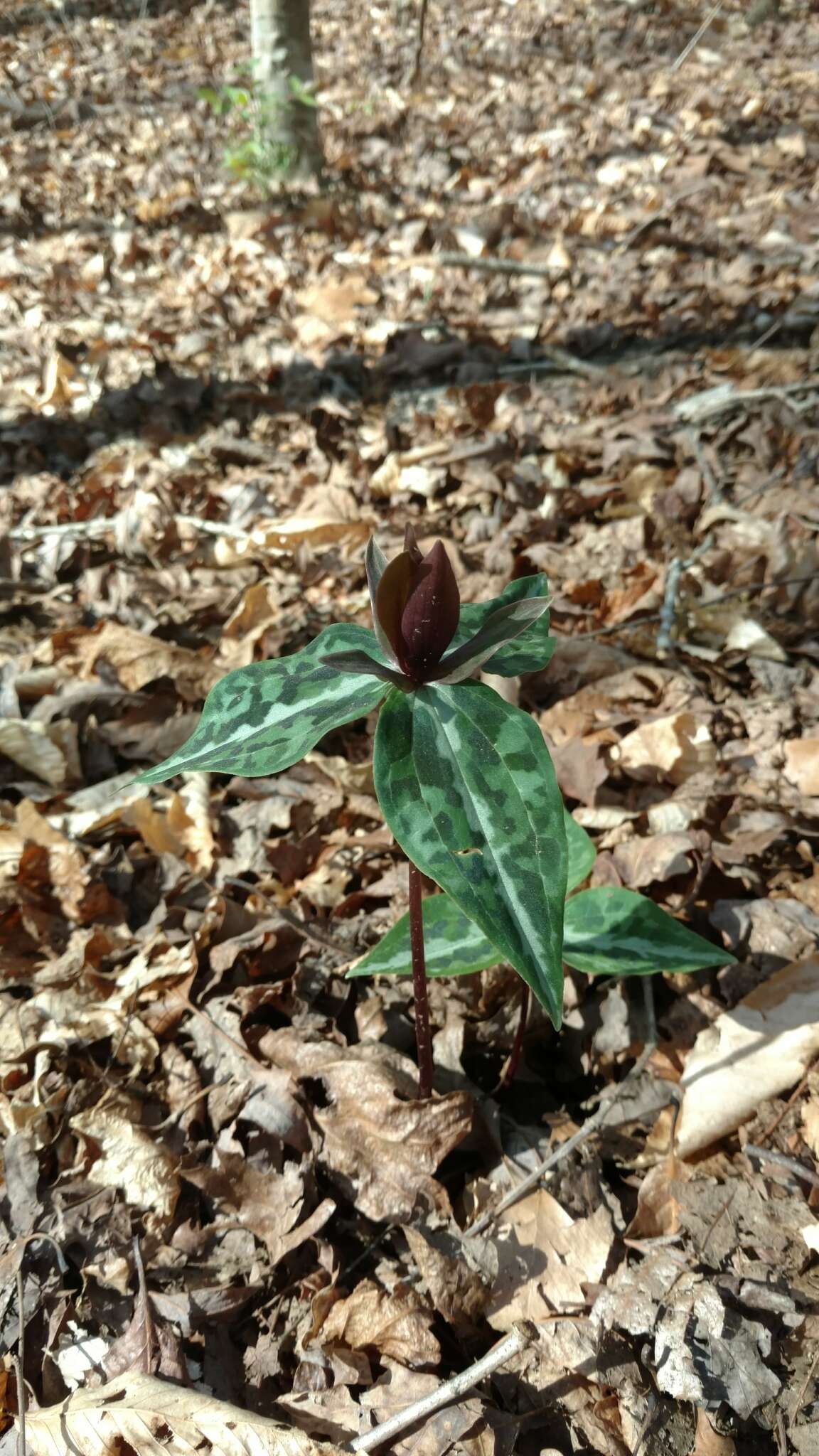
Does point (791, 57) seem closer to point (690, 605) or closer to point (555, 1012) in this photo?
point (690, 605)

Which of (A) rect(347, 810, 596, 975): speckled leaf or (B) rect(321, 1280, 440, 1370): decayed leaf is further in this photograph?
(A) rect(347, 810, 596, 975): speckled leaf

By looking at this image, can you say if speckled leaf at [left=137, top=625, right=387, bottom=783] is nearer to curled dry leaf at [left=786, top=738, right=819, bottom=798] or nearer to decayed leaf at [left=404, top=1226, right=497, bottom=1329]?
decayed leaf at [left=404, top=1226, right=497, bottom=1329]

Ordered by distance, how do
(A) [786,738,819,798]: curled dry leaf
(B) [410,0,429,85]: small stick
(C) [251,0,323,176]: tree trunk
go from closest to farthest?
1. (A) [786,738,819,798]: curled dry leaf
2. (C) [251,0,323,176]: tree trunk
3. (B) [410,0,429,85]: small stick

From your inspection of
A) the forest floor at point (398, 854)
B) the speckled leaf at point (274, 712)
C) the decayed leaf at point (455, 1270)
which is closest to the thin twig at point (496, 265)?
the forest floor at point (398, 854)

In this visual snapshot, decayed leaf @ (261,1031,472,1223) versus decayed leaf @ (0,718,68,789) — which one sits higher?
decayed leaf @ (0,718,68,789)

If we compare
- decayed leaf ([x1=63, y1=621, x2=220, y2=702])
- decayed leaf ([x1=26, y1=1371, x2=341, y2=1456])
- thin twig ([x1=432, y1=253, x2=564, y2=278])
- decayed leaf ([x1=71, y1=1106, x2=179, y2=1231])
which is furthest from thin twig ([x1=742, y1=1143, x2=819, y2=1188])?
thin twig ([x1=432, y1=253, x2=564, y2=278])
